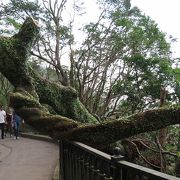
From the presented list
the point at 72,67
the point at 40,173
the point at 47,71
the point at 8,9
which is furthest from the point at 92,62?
the point at 40,173

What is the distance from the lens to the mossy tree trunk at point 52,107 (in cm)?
534

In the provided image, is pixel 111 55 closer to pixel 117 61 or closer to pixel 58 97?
pixel 117 61

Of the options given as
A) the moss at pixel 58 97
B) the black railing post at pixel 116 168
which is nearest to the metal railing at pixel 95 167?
the black railing post at pixel 116 168

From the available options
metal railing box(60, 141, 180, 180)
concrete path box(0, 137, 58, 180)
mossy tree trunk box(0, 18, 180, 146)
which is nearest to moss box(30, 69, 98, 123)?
mossy tree trunk box(0, 18, 180, 146)

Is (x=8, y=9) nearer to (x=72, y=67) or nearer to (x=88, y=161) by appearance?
(x=72, y=67)

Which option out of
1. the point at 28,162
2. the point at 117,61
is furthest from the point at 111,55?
the point at 28,162

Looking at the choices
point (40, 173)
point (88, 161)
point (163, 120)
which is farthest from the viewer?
point (40, 173)

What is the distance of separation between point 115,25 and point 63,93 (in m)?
13.6

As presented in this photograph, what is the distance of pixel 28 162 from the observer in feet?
38.6

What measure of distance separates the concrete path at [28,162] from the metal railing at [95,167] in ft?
10.7

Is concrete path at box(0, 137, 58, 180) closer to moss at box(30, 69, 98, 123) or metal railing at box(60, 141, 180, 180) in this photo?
moss at box(30, 69, 98, 123)

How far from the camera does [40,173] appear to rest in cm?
976

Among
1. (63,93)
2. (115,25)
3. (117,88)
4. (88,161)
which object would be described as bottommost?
(88,161)

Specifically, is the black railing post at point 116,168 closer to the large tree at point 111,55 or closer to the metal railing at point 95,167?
the metal railing at point 95,167
